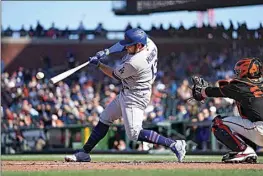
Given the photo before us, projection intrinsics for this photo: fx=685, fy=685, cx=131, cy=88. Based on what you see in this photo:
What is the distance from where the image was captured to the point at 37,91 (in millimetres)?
23453

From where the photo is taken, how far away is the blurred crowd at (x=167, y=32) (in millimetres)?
26141

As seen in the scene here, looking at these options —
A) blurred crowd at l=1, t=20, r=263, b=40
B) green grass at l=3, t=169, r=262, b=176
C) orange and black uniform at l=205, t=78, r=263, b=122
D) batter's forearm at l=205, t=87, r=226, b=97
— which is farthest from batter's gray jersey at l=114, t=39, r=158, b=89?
blurred crowd at l=1, t=20, r=263, b=40

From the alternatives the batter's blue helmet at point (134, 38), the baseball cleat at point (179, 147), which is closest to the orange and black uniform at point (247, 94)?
the baseball cleat at point (179, 147)

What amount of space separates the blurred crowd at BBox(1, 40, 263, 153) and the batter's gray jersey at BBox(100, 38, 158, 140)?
6.65 metres

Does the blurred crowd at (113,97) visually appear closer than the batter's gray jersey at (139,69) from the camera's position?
No

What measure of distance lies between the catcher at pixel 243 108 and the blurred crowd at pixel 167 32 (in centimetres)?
1645

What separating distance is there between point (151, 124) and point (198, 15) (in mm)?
20324

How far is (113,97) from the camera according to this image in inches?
822

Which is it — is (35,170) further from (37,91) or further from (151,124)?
(37,91)

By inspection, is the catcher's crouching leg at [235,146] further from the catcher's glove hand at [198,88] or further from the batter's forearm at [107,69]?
the batter's forearm at [107,69]

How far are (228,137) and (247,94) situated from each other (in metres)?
0.63

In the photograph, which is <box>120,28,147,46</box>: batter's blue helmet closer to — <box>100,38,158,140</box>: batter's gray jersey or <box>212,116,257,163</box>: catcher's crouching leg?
<box>100,38,158,140</box>: batter's gray jersey

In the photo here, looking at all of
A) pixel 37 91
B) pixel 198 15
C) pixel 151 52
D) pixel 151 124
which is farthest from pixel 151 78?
pixel 198 15

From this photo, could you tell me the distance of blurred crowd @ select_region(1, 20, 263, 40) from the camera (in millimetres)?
26141
